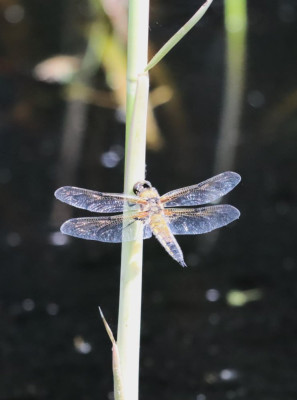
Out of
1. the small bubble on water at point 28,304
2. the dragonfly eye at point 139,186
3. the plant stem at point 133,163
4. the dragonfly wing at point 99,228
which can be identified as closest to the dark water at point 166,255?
the small bubble on water at point 28,304

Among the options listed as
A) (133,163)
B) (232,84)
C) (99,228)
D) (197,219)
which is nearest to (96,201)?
(99,228)

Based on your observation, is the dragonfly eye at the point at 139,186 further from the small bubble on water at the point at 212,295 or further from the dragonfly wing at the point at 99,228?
the small bubble on water at the point at 212,295

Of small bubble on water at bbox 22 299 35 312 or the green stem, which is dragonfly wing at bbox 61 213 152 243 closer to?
small bubble on water at bbox 22 299 35 312

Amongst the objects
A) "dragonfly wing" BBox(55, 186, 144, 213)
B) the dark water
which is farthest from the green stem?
"dragonfly wing" BBox(55, 186, 144, 213)

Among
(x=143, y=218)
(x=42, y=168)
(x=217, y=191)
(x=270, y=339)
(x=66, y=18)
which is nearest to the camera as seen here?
(x=143, y=218)

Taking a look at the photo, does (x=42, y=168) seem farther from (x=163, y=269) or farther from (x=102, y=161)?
(x=163, y=269)

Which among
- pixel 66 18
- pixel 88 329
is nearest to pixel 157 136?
pixel 88 329
